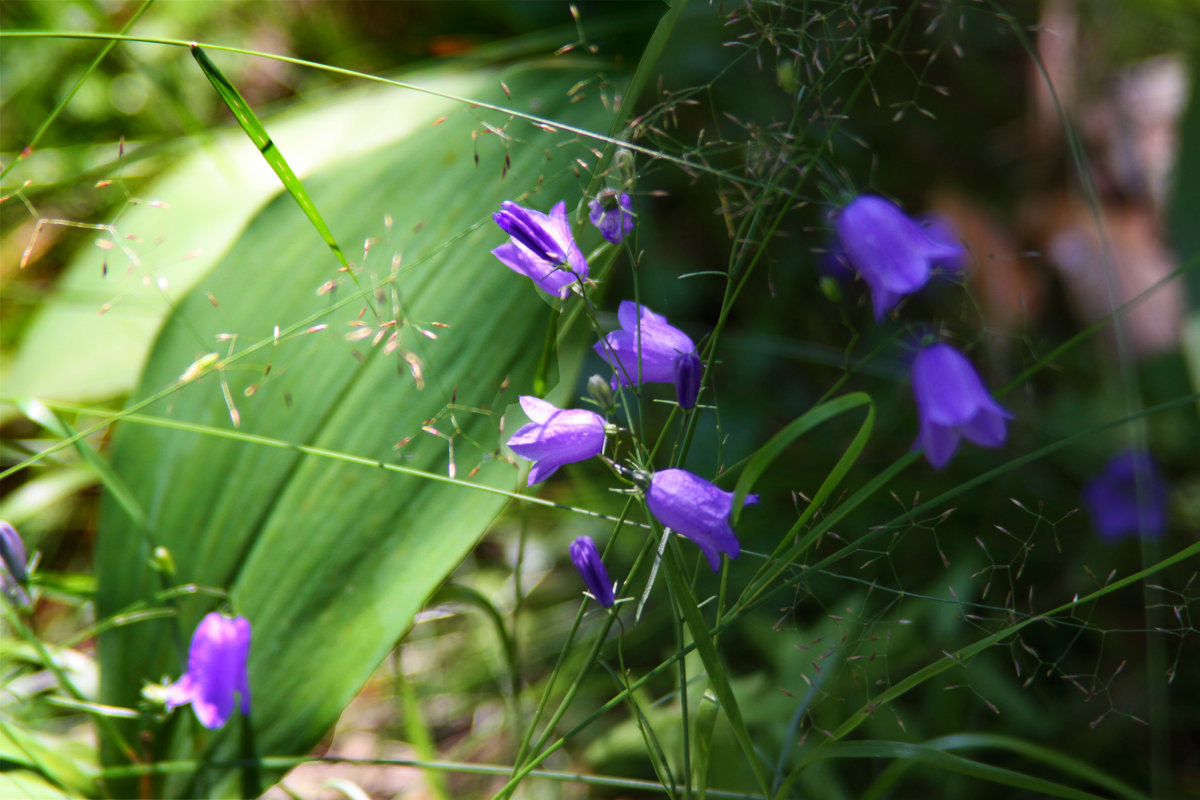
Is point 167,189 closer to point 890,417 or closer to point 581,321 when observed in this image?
point 581,321

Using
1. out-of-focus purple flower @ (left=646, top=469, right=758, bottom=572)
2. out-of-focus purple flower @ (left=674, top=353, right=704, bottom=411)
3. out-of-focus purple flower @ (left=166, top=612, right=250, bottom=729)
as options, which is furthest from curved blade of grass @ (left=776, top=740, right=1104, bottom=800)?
out-of-focus purple flower @ (left=166, top=612, right=250, bottom=729)

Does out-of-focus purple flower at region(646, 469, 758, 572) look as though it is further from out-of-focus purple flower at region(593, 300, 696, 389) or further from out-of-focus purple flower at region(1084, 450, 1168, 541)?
out-of-focus purple flower at region(1084, 450, 1168, 541)

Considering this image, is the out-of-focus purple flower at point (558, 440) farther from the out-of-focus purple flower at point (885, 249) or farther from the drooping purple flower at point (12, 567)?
the drooping purple flower at point (12, 567)

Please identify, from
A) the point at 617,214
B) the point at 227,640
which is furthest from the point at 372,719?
the point at 617,214

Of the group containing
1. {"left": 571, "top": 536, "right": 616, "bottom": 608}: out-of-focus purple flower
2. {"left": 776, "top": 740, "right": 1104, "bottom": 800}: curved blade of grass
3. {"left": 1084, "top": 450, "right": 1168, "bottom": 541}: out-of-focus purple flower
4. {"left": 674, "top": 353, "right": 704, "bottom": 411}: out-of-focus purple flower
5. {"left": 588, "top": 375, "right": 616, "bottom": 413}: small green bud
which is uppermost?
{"left": 588, "top": 375, "right": 616, "bottom": 413}: small green bud

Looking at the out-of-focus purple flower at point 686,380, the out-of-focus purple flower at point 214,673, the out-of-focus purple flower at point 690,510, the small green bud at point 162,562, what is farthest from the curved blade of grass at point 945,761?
the small green bud at point 162,562

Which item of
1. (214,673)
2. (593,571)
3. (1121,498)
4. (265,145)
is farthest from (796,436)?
(1121,498)

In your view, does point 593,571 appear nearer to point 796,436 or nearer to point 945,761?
point 796,436
